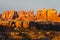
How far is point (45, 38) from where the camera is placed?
4559cm

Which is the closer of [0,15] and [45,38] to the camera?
[45,38]

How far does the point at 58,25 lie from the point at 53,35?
503 inches

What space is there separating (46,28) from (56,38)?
9.12 metres

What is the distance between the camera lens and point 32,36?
1828 inches

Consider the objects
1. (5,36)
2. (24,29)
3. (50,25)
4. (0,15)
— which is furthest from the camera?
(0,15)

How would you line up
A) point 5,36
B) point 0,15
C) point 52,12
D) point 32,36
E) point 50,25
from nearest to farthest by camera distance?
point 5,36, point 32,36, point 50,25, point 52,12, point 0,15

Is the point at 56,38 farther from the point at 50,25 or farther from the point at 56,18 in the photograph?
the point at 56,18

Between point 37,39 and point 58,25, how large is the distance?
17205mm

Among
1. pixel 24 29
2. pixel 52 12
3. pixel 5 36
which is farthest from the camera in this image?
pixel 52 12

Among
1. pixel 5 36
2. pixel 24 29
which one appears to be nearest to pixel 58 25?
pixel 24 29

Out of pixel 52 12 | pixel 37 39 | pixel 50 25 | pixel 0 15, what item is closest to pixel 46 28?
pixel 50 25

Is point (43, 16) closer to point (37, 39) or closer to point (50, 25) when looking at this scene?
point (50, 25)

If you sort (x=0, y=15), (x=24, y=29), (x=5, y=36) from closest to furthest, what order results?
1. (x=5, y=36)
2. (x=24, y=29)
3. (x=0, y=15)

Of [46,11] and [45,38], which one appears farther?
[46,11]
